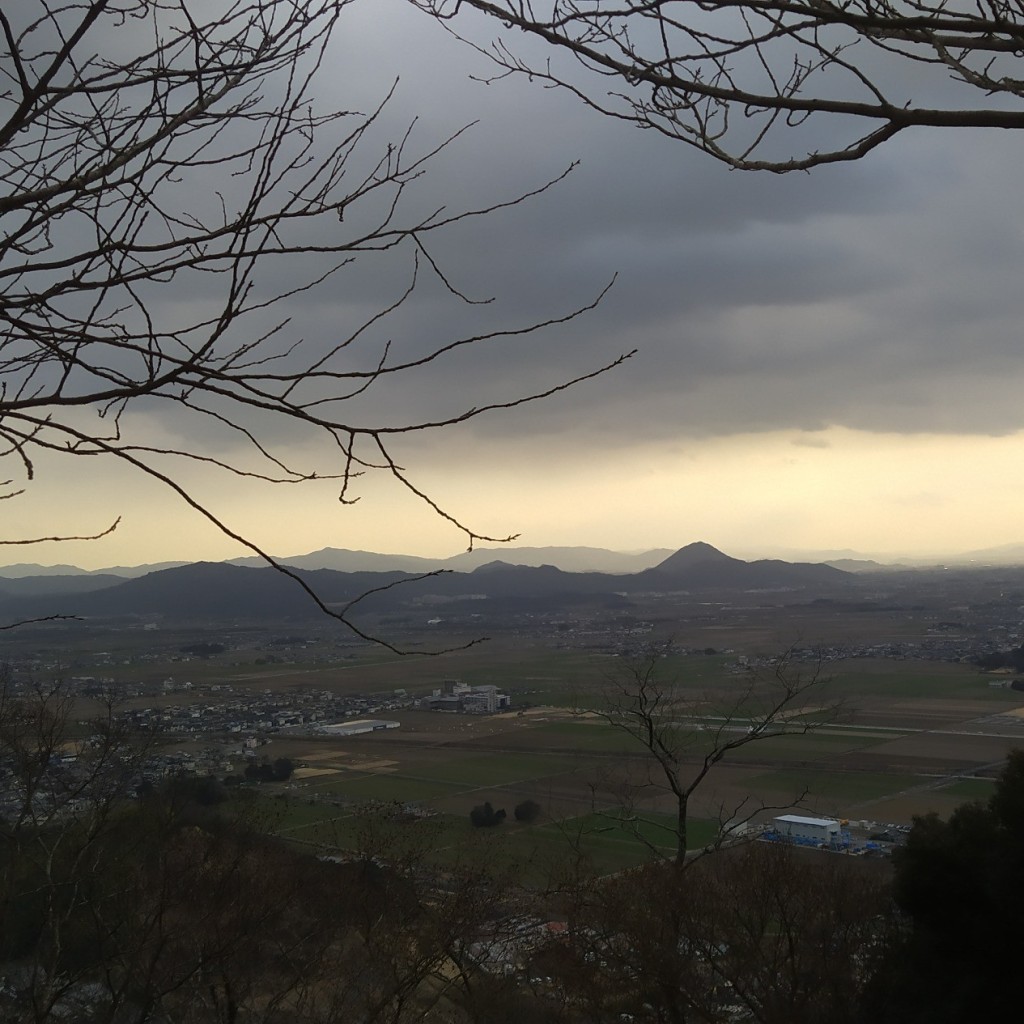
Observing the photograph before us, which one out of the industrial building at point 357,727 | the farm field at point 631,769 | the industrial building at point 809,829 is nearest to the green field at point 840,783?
the farm field at point 631,769

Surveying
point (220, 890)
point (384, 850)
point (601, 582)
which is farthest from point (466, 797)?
point (601, 582)

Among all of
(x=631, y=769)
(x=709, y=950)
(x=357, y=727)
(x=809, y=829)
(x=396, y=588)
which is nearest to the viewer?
(x=709, y=950)

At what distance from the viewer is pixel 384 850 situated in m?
9.43

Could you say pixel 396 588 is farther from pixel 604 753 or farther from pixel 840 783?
pixel 840 783

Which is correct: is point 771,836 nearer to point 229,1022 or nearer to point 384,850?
point 384,850

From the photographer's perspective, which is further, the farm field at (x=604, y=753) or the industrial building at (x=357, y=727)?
the industrial building at (x=357, y=727)

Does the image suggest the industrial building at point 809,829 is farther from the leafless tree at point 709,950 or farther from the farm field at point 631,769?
the leafless tree at point 709,950

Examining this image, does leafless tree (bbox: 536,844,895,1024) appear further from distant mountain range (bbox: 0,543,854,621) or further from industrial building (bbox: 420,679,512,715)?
distant mountain range (bbox: 0,543,854,621)

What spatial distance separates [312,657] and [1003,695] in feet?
130

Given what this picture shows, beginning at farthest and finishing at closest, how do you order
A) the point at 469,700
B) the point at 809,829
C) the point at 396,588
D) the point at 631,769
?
the point at 396,588, the point at 469,700, the point at 631,769, the point at 809,829

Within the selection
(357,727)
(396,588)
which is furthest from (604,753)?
(396,588)

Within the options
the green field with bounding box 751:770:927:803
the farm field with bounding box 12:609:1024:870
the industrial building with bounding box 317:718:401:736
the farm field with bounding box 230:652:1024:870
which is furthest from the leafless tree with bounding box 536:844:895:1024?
the industrial building with bounding box 317:718:401:736

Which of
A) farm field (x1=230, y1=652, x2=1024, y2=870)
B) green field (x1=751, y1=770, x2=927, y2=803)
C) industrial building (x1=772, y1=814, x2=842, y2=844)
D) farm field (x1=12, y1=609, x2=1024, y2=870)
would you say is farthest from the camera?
green field (x1=751, y1=770, x2=927, y2=803)

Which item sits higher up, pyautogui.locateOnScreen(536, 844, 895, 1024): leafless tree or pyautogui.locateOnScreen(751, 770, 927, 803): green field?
pyautogui.locateOnScreen(536, 844, 895, 1024): leafless tree
